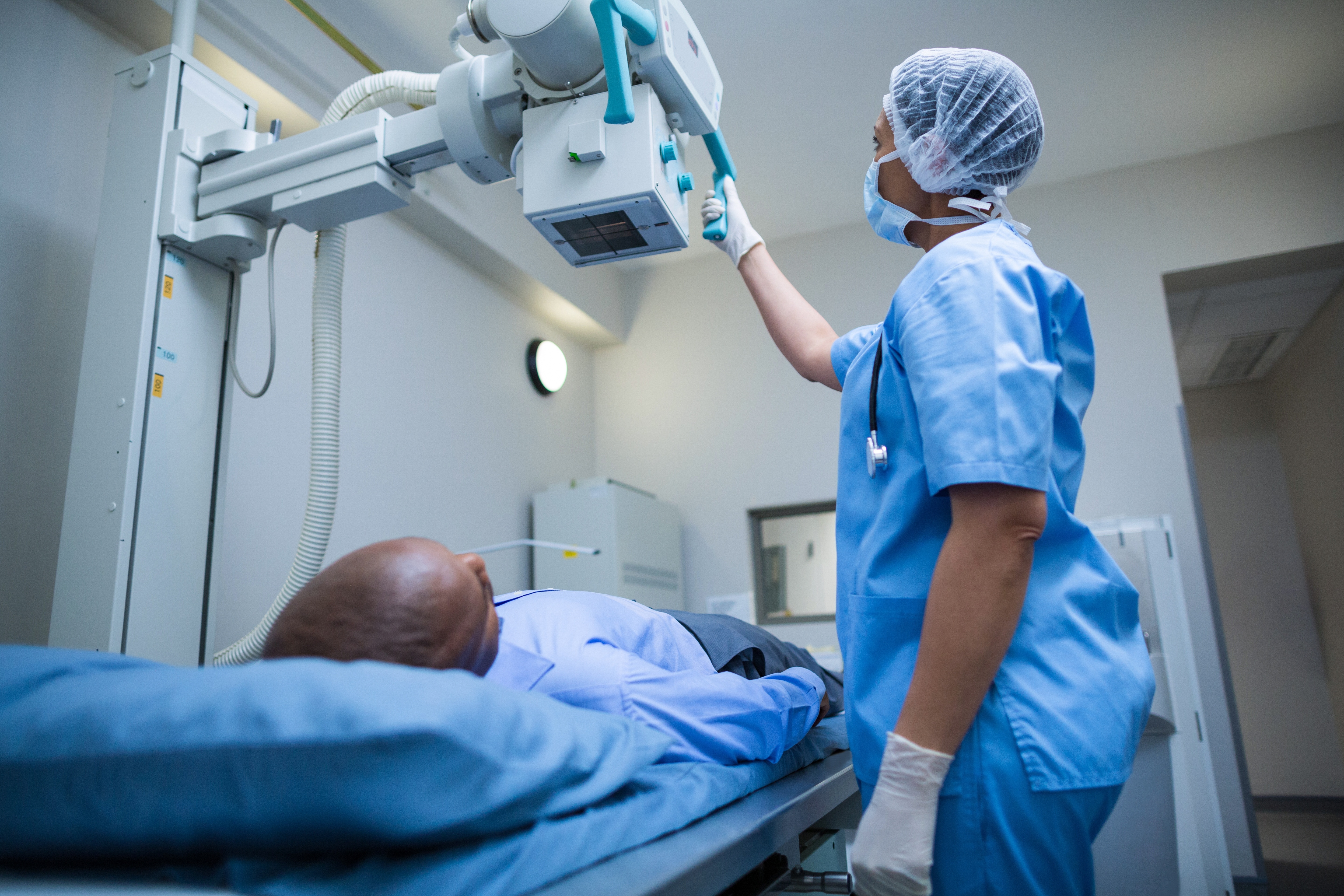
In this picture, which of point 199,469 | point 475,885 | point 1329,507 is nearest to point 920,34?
point 199,469

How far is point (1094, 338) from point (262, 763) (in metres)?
3.10

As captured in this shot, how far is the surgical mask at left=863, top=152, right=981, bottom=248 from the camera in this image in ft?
3.67

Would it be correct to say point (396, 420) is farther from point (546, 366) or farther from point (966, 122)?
point (966, 122)

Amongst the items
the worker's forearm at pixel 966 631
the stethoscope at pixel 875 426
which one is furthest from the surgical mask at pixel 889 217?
the worker's forearm at pixel 966 631

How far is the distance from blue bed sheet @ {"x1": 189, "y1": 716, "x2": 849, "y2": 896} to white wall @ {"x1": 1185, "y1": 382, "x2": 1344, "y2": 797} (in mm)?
5454

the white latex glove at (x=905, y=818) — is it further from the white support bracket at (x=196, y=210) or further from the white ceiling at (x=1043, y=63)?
the white ceiling at (x=1043, y=63)

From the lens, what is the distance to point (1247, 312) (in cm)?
433

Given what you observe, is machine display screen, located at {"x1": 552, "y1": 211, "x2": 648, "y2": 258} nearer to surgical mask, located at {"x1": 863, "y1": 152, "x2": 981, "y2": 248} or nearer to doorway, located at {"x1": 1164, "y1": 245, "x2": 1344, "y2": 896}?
surgical mask, located at {"x1": 863, "y1": 152, "x2": 981, "y2": 248}

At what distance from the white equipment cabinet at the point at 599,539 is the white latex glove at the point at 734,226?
6.95 feet

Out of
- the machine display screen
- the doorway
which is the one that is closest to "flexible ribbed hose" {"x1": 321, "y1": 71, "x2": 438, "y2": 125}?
the machine display screen

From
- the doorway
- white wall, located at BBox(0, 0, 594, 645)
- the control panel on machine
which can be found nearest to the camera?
the control panel on machine

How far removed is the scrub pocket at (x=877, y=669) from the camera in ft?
2.88

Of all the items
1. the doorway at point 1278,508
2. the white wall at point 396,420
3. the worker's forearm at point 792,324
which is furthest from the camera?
the doorway at point 1278,508

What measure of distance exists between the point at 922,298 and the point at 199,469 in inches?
49.8
